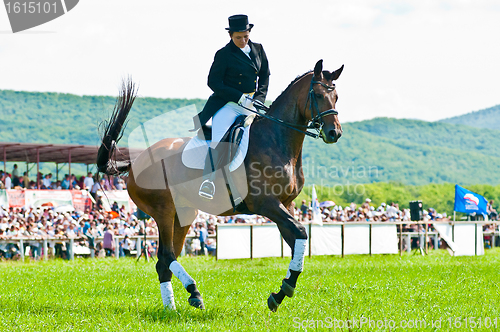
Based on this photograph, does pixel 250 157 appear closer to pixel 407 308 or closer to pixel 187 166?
pixel 187 166

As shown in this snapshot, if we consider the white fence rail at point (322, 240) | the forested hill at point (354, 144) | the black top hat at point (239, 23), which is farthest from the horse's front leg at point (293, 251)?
the forested hill at point (354, 144)

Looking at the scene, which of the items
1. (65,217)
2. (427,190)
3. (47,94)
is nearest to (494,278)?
(65,217)

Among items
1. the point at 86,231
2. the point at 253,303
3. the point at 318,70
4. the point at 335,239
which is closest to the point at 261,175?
the point at 318,70

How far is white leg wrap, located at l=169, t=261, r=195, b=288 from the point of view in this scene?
7359 millimetres

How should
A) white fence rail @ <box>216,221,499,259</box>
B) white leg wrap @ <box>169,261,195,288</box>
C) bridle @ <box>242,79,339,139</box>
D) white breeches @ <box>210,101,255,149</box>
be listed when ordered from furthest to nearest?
1. white fence rail @ <box>216,221,499,259</box>
2. white breeches @ <box>210,101,255,149</box>
3. white leg wrap @ <box>169,261,195,288</box>
4. bridle @ <box>242,79,339,139</box>

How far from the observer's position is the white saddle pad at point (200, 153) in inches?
286

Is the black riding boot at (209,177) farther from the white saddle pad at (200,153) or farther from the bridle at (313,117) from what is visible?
the bridle at (313,117)

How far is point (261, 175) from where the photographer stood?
7.14 m

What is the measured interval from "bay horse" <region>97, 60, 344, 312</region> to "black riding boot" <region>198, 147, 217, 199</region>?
12cm

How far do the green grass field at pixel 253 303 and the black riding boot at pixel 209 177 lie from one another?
1.44m

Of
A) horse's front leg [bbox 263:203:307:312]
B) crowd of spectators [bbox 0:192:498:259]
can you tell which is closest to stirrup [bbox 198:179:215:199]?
horse's front leg [bbox 263:203:307:312]

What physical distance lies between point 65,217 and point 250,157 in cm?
1872

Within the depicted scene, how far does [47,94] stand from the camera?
A: 185250 millimetres

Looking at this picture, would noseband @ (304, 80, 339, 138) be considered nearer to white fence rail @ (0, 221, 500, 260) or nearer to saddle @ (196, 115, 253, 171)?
saddle @ (196, 115, 253, 171)
